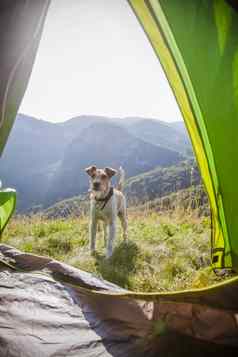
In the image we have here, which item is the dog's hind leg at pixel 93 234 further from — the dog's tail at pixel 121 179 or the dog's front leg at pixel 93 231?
the dog's tail at pixel 121 179

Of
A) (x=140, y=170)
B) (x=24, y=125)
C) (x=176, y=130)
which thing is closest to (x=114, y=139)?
(x=140, y=170)

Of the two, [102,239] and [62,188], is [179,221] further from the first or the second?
[62,188]

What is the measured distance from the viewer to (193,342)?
1105mm

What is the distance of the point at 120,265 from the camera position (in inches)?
126

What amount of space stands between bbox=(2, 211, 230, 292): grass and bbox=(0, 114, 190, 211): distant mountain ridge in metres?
90.1

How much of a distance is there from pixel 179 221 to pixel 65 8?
12.9 ft

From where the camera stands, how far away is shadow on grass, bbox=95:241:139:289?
2527mm

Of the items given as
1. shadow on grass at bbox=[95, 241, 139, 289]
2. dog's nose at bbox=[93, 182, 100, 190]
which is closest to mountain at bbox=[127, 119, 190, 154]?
dog's nose at bbox=[93, 182, 100, 190]

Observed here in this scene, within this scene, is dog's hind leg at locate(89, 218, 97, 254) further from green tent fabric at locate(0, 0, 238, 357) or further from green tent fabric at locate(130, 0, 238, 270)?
green tent fabric at locate(130, 0, 238, 270)

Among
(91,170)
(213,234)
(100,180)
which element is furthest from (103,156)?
(213,234)

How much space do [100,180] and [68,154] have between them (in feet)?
449

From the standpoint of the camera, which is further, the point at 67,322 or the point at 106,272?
the point at 106,272

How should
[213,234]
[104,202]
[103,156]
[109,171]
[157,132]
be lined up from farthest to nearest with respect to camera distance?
[157,132] < [103,156] < [109,171] < [104,202] < [213,234]

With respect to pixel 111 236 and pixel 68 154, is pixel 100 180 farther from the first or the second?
pixel 68 154
